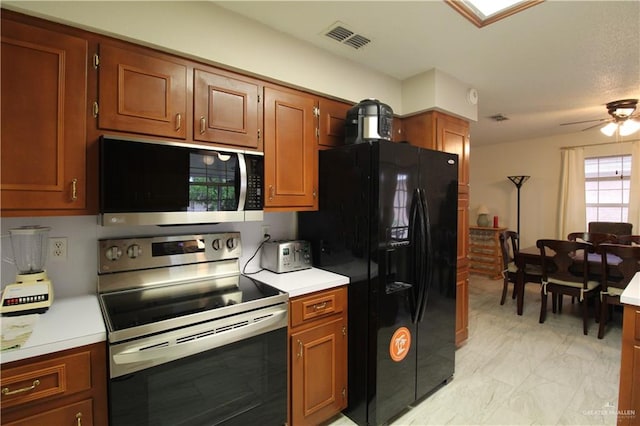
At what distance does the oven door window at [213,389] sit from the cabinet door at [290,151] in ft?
2.78

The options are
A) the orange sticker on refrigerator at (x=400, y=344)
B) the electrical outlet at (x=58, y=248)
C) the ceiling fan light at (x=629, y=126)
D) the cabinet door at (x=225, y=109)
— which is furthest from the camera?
the ceiling fan light at (x=629, y=126)

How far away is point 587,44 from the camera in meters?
2.18

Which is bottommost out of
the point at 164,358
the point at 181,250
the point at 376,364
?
the point at 376,364

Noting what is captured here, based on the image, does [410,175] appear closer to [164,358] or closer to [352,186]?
[352,186]

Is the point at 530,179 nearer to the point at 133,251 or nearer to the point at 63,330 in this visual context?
the point at 133,251

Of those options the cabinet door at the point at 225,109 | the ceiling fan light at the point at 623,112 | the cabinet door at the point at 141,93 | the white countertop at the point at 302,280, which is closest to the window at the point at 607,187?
the ceiling fan light at the point at 623,112

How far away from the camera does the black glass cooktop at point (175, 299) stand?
4.52ft

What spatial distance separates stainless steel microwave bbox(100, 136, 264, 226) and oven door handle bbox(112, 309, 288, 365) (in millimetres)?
558

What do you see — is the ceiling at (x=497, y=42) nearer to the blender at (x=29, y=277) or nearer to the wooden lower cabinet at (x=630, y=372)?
the blender at (x=29, y=277)

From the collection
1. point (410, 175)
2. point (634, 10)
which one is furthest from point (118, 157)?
point (634, 10)

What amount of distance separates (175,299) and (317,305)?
0.78 m

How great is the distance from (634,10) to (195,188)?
264 centimetres

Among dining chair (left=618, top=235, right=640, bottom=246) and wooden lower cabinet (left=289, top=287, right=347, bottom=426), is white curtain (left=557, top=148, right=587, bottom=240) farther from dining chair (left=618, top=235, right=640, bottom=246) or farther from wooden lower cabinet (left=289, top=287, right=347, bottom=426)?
wooden lower cabinet (left=289, top=287, right=347, bottom=426)

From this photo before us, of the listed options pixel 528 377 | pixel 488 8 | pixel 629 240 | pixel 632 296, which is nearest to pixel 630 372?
pixel 632 296
